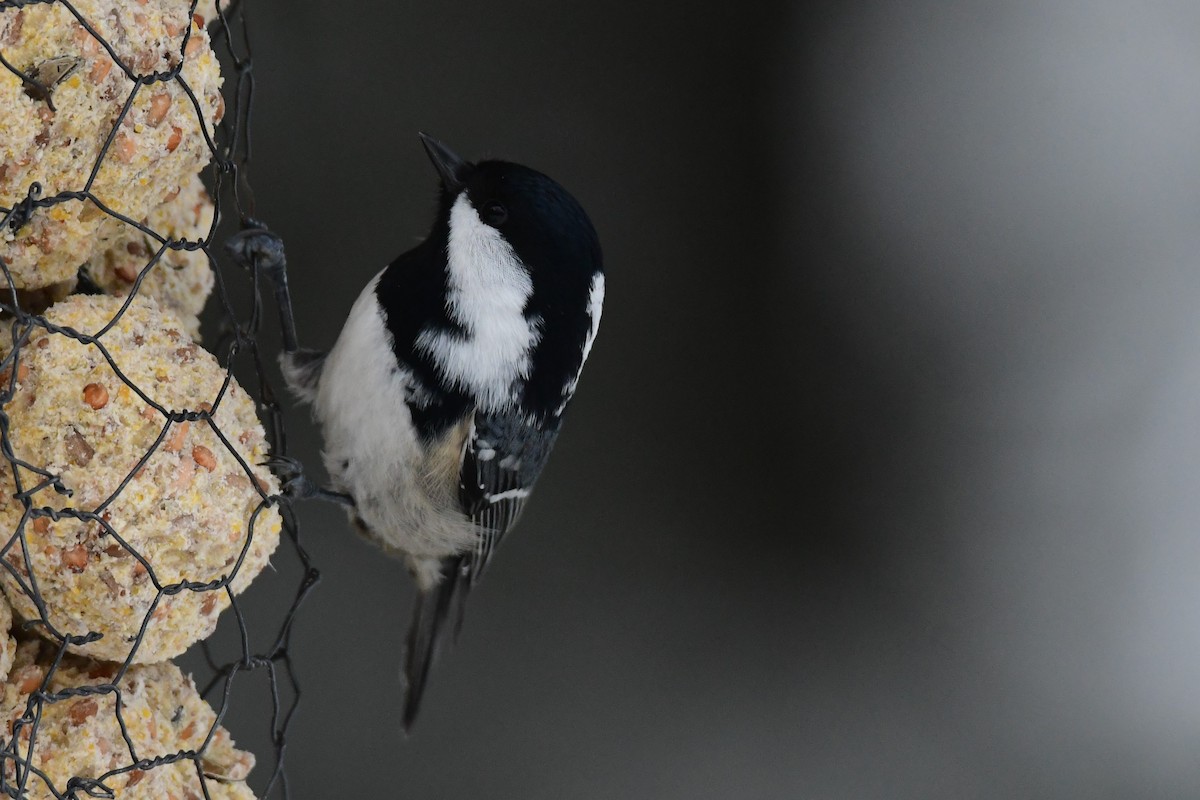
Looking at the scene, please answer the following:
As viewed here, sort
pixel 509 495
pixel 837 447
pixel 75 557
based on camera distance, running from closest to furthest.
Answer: pixel 75 557
pixel 509 495
pixel 837 447

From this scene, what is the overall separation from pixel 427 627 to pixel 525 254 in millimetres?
439

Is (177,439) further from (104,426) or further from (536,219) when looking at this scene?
(536,219)

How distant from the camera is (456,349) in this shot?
2.88ft

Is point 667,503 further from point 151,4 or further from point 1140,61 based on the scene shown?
point 151,4

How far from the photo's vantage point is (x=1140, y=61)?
1.82 meters

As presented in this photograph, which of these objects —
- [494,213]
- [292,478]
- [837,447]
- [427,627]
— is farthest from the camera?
[837,447]

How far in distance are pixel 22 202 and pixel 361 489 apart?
1.33ft

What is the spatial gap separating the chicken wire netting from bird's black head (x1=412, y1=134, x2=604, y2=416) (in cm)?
24

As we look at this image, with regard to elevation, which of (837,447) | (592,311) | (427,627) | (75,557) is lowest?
A: (427,627)

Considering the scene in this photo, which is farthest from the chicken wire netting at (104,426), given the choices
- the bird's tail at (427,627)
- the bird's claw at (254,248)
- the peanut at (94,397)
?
the bird's tail at (427,627)

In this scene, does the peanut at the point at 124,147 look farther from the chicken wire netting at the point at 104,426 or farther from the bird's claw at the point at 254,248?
the bird's claw at the point at 254,248

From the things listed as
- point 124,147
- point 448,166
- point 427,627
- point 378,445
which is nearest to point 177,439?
point 124,147

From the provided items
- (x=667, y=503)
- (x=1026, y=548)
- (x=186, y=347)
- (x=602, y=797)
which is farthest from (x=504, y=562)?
(x=186, y=347)

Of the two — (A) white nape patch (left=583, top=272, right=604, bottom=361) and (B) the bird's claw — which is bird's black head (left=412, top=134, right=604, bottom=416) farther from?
(B) the bird's claw
